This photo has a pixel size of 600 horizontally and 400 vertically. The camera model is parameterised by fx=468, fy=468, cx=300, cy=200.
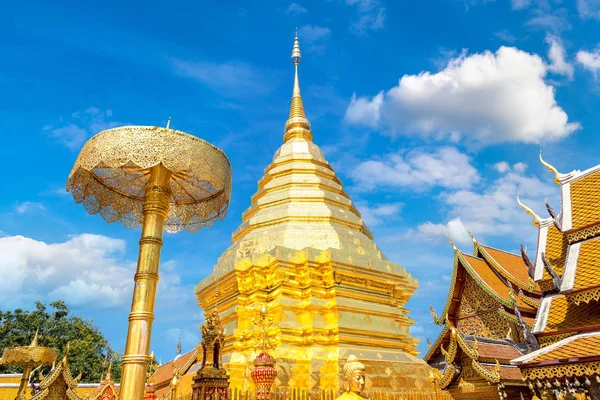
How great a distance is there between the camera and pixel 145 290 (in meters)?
5.24

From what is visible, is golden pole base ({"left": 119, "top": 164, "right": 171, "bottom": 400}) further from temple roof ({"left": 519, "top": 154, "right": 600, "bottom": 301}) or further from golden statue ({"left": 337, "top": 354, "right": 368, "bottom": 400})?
temple roof ({"left": 519, "top": 154, "right": 600, "bottom": 301})

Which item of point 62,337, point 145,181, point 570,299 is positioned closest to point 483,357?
point 570,299

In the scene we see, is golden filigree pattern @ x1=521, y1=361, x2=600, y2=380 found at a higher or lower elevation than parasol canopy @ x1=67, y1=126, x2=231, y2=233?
lower

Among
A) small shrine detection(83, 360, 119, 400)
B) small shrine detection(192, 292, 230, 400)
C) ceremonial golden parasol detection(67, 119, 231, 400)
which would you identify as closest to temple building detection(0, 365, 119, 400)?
small shrine detection(83, 360, 119, 400)

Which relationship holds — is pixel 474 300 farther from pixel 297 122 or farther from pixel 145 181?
pixel 145 181

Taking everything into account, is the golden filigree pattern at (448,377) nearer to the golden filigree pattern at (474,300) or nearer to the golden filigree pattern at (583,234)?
the golden filigree pattern at (583,234)

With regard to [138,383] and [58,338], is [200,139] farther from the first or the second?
[58,338]

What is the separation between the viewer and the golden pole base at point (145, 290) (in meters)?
4.90

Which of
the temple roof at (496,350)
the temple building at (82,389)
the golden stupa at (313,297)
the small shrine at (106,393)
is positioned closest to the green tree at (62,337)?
the temple building at (82,389)

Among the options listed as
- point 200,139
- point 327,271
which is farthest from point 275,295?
point 200,139

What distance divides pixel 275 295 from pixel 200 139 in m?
5.37

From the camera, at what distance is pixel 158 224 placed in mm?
5672

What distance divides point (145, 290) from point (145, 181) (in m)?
2.28

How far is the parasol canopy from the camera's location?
5.57 meters
